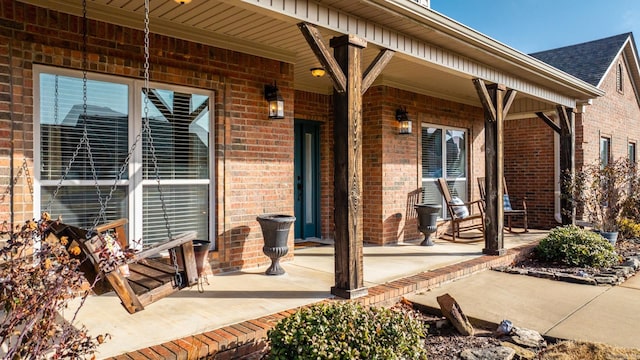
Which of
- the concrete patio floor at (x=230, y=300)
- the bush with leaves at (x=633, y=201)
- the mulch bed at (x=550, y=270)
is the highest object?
the bush with leaves at (x=633, y=201)

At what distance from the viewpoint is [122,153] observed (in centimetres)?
423

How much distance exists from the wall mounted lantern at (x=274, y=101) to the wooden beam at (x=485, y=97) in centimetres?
260

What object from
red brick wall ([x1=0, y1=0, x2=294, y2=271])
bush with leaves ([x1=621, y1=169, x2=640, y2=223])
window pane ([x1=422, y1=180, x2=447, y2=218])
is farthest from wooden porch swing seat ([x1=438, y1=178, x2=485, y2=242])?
red brick wall ([x1=0, y1=0, x2=294, y2=271])

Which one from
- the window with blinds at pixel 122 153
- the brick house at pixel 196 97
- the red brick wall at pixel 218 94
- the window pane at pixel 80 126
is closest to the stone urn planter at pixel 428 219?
the brick house at pixel 196 97

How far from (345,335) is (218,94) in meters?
3.17

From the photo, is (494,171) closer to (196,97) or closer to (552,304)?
(552,304)

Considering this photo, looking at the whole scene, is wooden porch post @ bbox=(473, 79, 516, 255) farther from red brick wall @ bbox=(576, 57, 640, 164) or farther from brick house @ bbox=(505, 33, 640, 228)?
red brick wall @ bbox=(576, 57, 640, 164)

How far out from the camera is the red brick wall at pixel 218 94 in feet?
11.8

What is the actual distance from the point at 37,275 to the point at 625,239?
30.9ft

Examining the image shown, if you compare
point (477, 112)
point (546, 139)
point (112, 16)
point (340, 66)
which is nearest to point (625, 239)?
point (546, 139)

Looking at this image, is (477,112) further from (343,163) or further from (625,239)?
(343,163)

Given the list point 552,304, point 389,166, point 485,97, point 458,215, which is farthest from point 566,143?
point 552,304

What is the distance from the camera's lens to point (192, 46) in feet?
15.2

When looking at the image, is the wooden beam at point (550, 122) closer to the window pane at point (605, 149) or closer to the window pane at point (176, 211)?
the window pane at point (605, 149)
